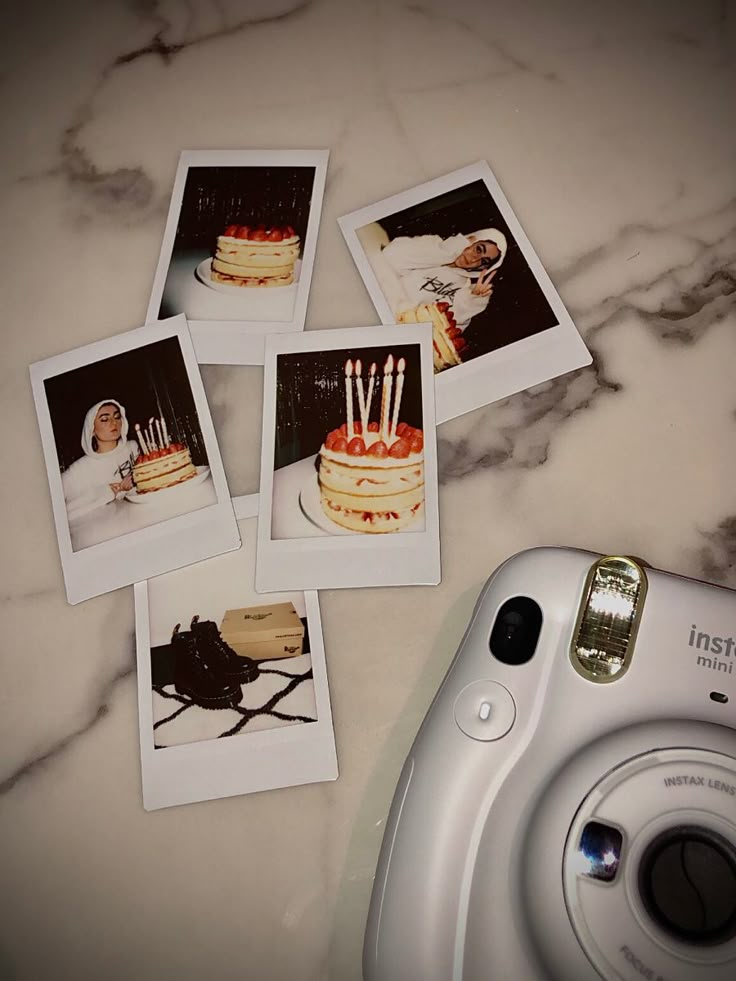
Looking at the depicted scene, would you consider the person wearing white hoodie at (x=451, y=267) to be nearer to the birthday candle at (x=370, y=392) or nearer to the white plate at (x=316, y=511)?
the birthday candle at (x=370, y=392)

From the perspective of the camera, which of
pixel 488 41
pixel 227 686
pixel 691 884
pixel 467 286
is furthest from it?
pixel 488 41

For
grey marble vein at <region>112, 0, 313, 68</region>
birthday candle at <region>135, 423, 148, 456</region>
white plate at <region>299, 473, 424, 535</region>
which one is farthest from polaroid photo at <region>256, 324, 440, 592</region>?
grey marble vein at <region>112, 0, 313, 68</region>

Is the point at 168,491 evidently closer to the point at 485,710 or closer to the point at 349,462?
the point at 349,462

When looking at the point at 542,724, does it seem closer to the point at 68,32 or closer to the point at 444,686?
the point at 444,686

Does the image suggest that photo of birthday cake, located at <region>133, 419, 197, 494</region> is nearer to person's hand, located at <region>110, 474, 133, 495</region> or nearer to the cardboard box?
person's hand, located at <region>110, 474, 133, 495</region>

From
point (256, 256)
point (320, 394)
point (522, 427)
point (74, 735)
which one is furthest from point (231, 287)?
point (74, 735)

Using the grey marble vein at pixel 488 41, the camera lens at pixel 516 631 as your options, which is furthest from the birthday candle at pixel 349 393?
the grey marble vein at pixel 488 41

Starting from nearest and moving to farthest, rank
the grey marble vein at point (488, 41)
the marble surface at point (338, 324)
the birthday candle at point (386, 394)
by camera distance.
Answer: the marble surface at point (338, 324) < the birthday candle at point (386, 394) < the grey marble vein at point (488, 41)
